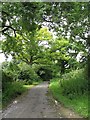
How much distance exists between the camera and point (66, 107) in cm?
1525

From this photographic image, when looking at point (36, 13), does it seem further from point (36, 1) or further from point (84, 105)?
point (84, 105)

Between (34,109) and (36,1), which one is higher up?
(36,1)

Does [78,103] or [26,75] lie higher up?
[78,103]

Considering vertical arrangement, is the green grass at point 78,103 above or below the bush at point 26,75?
above

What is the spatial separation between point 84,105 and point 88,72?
17.4 ft

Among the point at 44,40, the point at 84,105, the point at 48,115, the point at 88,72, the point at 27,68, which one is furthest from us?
the point at 44,40

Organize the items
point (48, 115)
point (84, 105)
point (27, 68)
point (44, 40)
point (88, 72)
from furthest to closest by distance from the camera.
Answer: point (44, 40) → point (27, 68) → point (88, 72) → point (84, 105) → point (48, 115)

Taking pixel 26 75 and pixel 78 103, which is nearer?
pixel 78 103

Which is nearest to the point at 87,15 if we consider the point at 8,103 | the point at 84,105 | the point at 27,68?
the point at 84,105

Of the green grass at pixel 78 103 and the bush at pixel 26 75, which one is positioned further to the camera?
the bush at pixel 26 75

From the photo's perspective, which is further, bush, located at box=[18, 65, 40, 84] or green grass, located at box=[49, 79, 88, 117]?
bush, located at box=[18, 65, 40, 84]

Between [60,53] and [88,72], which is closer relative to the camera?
[88,72]

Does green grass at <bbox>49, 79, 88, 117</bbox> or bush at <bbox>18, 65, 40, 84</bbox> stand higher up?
green grass at <bbox>49, 79, 88, 117</bbox>

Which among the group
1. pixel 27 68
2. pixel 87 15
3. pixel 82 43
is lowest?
pixel 27 68
